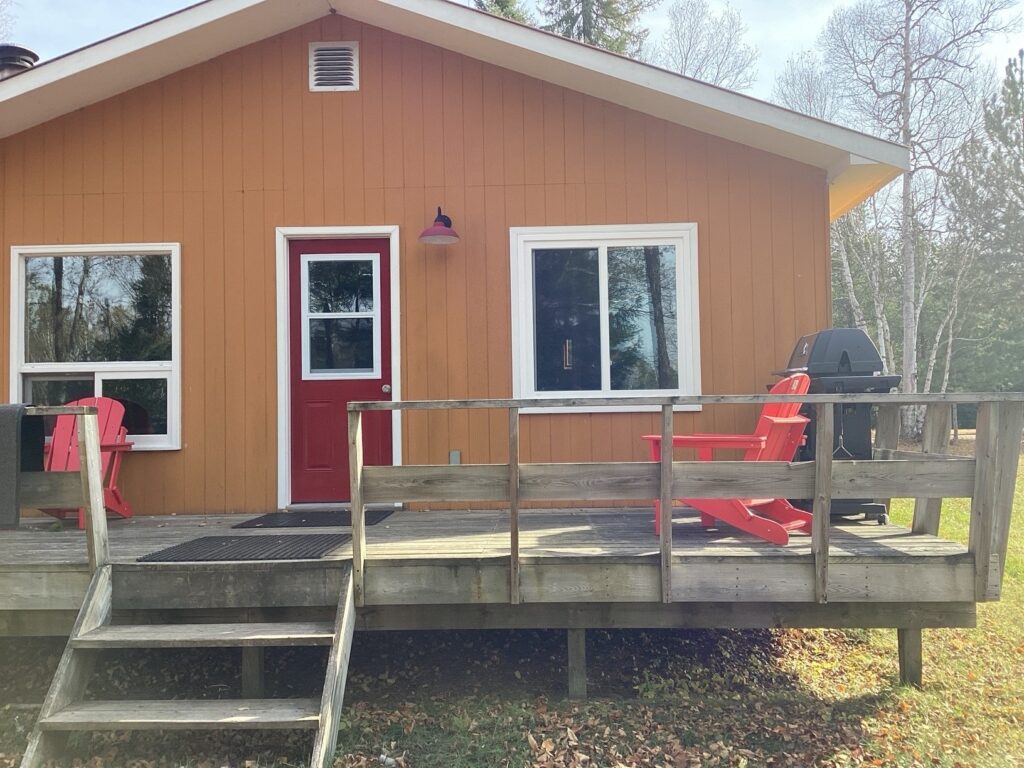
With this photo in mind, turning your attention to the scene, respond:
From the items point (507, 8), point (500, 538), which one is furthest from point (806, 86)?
point (500, 538)

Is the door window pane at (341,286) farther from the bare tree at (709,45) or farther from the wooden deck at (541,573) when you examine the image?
the bare tree at (709,45)

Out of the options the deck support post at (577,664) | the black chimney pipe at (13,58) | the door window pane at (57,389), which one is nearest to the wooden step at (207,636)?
the deck support post at (577,664)

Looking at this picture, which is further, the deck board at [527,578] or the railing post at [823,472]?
the deck board at [527,578]

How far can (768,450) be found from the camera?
12.2 feet

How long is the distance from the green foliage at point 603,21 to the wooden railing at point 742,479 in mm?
16078

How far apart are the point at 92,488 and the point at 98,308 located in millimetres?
2442

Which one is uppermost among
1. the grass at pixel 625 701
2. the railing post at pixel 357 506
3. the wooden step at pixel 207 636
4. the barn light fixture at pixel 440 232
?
the barn light fixture at pixel 440 232

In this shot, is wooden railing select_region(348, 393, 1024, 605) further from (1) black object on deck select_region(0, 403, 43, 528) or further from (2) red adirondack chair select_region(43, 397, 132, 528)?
(2) red adirondack chair select_region(43, 397, 132, 528)

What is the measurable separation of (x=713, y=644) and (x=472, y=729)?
1.89 meters

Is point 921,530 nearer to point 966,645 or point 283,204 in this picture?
point 966,645

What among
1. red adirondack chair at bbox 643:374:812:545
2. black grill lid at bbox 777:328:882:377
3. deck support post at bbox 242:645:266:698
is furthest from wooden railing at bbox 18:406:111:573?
black grill lid at bbox 777:328:882:377

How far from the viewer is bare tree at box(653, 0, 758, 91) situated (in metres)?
18.0

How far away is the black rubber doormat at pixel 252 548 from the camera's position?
344 cm

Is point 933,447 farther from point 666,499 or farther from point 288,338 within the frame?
point 288,338
